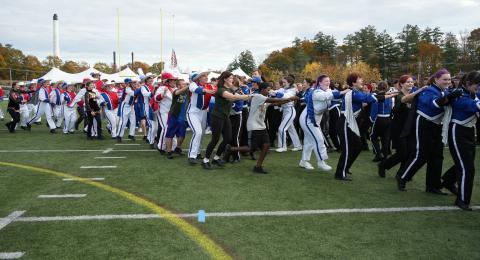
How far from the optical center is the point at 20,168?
8.76 m

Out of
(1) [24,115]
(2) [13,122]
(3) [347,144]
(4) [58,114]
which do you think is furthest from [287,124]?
(4) [58,114]

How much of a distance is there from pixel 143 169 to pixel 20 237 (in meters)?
4.08

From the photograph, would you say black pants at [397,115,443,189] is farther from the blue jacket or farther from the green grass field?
the green grass field

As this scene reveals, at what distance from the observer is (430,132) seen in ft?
20.7

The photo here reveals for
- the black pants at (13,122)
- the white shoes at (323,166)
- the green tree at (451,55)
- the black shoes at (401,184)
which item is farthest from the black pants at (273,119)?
the green tree at (451,55)

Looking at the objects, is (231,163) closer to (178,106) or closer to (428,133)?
(178,106)

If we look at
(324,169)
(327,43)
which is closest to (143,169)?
(324,169)

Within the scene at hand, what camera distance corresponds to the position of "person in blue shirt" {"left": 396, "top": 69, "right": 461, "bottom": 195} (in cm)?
612

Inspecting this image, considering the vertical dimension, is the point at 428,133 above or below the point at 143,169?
above

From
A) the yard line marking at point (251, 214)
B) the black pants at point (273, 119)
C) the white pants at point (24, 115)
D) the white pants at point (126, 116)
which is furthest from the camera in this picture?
the white pants at point (24, 115)

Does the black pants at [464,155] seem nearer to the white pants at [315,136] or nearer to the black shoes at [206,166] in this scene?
the white pants at [315,136]

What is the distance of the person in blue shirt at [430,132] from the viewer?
6.12 metres

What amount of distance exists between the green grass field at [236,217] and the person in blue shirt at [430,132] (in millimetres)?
340

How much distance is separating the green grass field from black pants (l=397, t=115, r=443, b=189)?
33 centimetres
